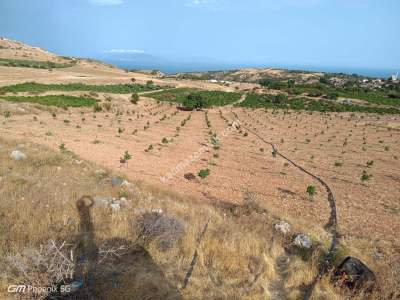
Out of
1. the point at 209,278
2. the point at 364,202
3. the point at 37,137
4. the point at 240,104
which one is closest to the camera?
the point at 209,278

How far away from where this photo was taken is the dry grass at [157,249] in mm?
4363

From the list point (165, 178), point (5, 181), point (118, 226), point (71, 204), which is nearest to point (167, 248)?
point (118, 226)

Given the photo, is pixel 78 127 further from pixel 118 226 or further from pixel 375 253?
pixel 375 253

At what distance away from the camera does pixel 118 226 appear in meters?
5.52

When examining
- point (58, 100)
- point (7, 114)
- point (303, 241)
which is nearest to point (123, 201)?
point (303, 241)

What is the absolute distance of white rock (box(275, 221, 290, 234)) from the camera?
7014 mm

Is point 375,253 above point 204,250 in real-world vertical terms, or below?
below

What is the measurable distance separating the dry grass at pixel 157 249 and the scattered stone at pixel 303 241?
0.29 meters

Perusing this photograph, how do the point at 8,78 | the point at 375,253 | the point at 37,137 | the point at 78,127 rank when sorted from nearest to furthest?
the point at 375,253 < the point at 37,137 < the point at 78,127 < the point at 8,78

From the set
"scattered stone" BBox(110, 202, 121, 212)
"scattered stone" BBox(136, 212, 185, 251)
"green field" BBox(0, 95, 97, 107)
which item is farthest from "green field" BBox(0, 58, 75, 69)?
"scattered stone" BBox(136, 212, 185, 251)

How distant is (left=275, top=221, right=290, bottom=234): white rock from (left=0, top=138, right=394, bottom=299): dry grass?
0.17 m

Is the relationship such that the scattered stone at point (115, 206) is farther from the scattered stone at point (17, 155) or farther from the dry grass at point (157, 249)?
the scattered stone at point (17, 155)

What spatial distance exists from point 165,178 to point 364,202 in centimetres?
808

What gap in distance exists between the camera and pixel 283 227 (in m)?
7.17
